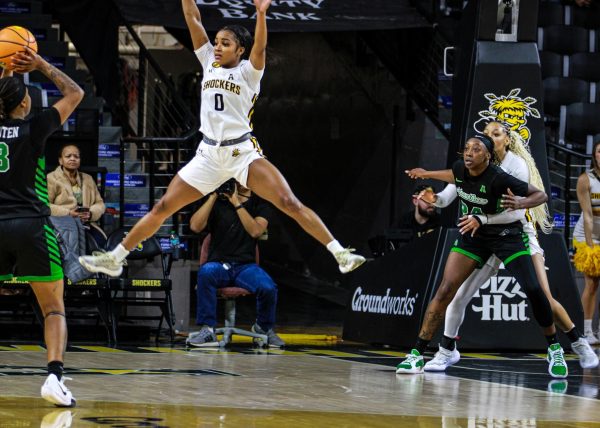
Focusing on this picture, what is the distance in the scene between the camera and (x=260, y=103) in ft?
→ 74.1

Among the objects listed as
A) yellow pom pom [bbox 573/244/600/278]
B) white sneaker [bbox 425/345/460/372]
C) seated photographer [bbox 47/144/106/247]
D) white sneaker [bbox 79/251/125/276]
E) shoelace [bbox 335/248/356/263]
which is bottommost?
white sneaker [bbox 425/345/460/372]

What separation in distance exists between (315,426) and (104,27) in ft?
38.9

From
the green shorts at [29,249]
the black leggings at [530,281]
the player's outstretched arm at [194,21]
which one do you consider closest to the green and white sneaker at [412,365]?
the black leggings at [530,281]

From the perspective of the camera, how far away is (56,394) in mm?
7574

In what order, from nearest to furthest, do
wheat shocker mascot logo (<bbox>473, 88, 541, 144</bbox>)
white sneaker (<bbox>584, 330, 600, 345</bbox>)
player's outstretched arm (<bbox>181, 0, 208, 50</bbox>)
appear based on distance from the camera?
player's outstretched arm (<bbox>181, 0, 208, 50</bbox>) < wheat shocker mascot logo (<bbox>473, 88, 541, 144</bbox>) < white sneaker (<bbox>584, 330, 600, 345</bbox>)

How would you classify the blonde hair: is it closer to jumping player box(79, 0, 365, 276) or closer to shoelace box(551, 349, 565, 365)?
shoelace box(551, 349, 565, 365)

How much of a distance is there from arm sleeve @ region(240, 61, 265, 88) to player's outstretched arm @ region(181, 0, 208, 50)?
386 mm

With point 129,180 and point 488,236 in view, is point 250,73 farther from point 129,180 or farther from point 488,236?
point 129,180

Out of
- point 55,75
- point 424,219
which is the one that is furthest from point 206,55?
point 424,219

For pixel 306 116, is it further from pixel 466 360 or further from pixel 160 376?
pixel 160 376

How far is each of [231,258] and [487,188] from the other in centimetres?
359

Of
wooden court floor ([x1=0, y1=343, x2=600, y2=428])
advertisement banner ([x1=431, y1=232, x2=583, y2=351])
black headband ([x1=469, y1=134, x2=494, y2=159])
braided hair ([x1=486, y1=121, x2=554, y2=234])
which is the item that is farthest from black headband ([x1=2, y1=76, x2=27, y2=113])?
advertisement banner ([x1=431, y1=232, x2=583, y2=351])

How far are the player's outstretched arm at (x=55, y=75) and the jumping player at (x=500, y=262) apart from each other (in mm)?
3437

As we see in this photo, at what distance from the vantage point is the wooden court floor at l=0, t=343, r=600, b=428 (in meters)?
7.43
